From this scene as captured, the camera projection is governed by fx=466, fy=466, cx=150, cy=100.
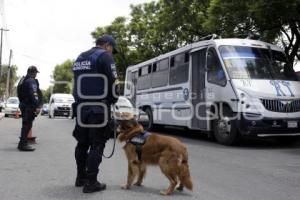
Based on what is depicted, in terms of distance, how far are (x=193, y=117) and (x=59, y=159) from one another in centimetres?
583

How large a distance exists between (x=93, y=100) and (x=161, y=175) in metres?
2.03

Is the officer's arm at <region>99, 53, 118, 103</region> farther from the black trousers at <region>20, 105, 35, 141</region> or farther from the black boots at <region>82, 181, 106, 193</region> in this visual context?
the black trousers at <region>20, 105, 35, 141</region>

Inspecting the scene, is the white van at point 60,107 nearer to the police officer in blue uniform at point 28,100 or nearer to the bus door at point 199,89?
the bus door at point 199,89

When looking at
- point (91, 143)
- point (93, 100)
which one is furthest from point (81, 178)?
point (93, 100)

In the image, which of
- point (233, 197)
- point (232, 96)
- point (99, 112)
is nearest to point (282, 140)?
point (232, 96)

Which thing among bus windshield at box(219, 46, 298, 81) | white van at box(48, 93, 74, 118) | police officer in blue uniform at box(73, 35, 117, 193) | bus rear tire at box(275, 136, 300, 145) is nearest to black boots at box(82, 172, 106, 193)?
police officer in blue uniform at box(73, 35, 117, 193)

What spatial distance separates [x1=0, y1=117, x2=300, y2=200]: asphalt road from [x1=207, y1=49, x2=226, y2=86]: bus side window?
6.73 feet

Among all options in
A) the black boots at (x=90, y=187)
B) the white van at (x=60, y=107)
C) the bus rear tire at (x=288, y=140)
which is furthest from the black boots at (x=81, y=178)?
the white van at (x=60, y=107)

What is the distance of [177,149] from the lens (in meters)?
5.61

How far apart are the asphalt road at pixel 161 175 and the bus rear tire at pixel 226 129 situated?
69cm

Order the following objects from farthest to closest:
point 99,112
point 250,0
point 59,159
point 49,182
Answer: point 250,0 < point 59,159 < point 49,182 < point 99,112

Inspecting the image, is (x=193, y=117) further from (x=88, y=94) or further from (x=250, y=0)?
(x=88, y=94)

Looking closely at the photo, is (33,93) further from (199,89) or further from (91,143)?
→ (199,89)

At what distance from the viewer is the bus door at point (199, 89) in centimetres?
1320
